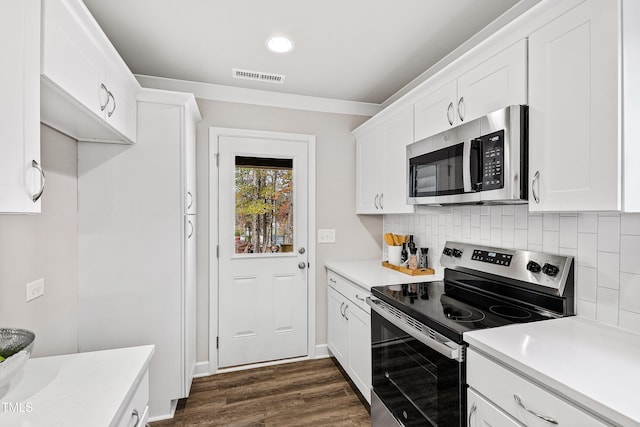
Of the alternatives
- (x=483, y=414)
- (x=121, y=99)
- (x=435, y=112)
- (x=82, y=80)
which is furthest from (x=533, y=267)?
(x=121, y=99)

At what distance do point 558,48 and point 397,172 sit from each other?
1.24 meters

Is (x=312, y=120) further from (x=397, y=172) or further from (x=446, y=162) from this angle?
(x=446, y=162)

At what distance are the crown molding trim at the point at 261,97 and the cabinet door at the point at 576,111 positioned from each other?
1919mm

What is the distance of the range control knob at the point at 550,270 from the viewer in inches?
58.0

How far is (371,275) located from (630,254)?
4.72 feet

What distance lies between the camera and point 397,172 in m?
2.35

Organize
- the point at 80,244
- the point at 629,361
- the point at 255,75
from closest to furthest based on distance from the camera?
1. the point at 629,361
2. the point at 80,244
3. the point at 255,75

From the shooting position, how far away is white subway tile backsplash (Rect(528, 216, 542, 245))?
1.61 meters

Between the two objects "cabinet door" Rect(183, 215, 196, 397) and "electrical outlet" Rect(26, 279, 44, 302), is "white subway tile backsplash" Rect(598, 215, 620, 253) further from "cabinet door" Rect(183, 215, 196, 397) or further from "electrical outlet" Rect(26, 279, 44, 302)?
"electrical outlet" Rect(26, 279, 44, 302)

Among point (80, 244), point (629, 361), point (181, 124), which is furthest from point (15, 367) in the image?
point (629, 361)

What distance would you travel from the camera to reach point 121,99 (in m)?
1.79

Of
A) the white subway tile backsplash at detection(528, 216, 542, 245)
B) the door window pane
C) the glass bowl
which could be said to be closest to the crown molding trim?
the door window pane

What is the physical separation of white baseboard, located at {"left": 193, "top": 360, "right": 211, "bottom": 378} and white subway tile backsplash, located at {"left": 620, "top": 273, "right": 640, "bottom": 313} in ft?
9.05

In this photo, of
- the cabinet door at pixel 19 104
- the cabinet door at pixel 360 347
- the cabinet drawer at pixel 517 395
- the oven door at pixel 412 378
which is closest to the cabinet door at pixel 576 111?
the cabinet drawer at pixel 517 395
